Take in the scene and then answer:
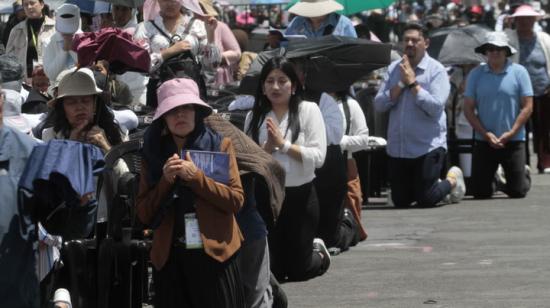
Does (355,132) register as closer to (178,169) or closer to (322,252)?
(322,252)

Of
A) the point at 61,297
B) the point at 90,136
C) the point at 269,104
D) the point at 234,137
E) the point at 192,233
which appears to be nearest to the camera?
the point at 61,297

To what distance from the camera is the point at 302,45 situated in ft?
A: 43.0

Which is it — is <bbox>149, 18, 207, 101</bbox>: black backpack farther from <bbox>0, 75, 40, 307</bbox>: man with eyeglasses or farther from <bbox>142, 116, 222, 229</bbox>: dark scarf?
<bbox>0, 75, 40, 307</bbox>: man with eyeglasses

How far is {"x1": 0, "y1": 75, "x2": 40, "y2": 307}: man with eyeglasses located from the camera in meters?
7.06

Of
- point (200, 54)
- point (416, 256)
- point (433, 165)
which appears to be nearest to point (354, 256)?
point (416, 256)

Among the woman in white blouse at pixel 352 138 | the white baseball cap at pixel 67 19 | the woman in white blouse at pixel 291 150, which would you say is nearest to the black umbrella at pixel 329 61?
the woman in white blouse at pixel 352 138

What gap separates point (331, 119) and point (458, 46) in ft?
25.5

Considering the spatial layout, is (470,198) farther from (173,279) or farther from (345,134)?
(173,279)

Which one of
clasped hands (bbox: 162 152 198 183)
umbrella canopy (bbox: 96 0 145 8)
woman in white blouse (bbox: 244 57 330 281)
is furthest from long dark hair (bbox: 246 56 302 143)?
clasped hands (bbox: 162 152 198 183)

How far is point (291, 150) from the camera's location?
459 inches

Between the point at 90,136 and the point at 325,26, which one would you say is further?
the point at 325,26

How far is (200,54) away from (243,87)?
164cm

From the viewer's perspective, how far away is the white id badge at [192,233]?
866cm

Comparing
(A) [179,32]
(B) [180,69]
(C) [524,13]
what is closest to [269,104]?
(B) [180,69]
